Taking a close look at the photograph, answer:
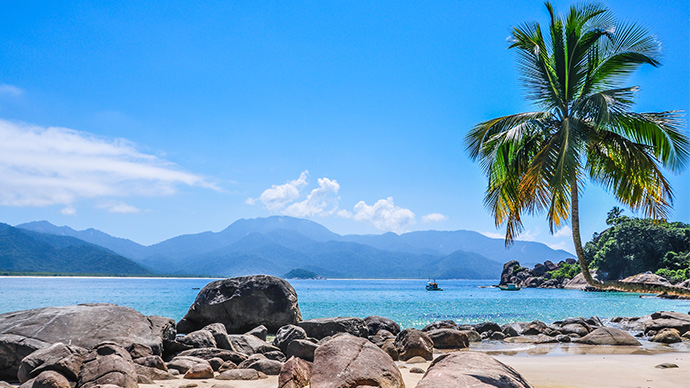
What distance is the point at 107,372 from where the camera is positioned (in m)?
8.20

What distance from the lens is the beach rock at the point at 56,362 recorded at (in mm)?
8211

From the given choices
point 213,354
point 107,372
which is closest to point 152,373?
point 107,372

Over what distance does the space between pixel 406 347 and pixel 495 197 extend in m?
7.50

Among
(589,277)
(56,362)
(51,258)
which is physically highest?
(589,277)

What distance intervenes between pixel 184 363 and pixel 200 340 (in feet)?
8.13

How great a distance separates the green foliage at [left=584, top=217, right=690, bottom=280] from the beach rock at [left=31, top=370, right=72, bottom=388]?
6714 cm

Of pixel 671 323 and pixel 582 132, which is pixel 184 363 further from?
pixel 671 323

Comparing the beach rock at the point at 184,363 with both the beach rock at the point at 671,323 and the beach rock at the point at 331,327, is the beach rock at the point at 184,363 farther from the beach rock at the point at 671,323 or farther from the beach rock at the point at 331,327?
the beach rock at the point at 671,323

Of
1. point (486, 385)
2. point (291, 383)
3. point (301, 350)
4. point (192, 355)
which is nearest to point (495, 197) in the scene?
point (486, 385)

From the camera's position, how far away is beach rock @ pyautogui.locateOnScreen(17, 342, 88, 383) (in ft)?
26.9

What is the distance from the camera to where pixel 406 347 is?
45.6 ft

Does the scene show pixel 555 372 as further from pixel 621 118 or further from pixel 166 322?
pixel 166 322

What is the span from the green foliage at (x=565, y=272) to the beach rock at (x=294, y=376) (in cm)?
9977

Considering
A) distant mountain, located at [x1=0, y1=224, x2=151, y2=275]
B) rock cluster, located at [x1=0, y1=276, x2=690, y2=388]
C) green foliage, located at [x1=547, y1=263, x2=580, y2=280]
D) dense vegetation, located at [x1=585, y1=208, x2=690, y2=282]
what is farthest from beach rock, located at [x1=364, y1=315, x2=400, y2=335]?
distant mountain, located at [x1=0, y1=224, x2=151, y2=275]
